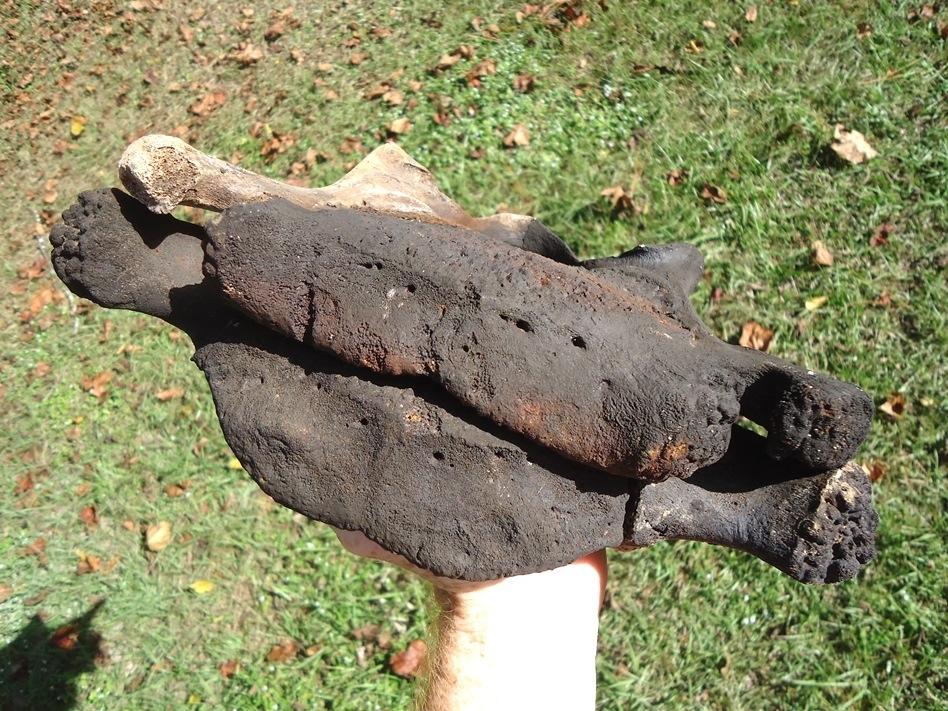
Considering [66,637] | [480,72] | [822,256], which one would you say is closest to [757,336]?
[822,256]

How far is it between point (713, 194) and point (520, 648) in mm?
3116

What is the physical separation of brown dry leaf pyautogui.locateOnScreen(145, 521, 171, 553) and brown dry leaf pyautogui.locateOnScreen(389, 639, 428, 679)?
1.54 m

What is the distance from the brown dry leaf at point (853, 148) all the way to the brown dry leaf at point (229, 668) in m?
4.48

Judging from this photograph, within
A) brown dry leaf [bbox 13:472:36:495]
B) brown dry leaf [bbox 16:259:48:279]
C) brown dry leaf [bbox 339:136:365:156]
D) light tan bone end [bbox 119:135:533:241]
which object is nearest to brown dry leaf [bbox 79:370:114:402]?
brown dry leaf [bbox 13:472:36:495]

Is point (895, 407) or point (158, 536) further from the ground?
point (895, 407)

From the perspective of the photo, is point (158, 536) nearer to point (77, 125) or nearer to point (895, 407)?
point (77, 125)

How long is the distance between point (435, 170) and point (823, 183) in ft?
7.84

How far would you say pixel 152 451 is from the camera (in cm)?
436

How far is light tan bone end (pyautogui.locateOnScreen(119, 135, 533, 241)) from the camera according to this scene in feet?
6.08

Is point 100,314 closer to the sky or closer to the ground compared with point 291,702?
closer to the sky

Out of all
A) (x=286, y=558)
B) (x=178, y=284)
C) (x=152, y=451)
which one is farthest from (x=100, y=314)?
(x=178, y=284)

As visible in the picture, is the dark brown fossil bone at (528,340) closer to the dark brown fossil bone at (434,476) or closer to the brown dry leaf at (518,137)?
the dark brown fossil bone at (434,476)

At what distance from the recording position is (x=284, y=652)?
3.77 m

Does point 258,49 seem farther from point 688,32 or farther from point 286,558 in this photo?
point 286,558
